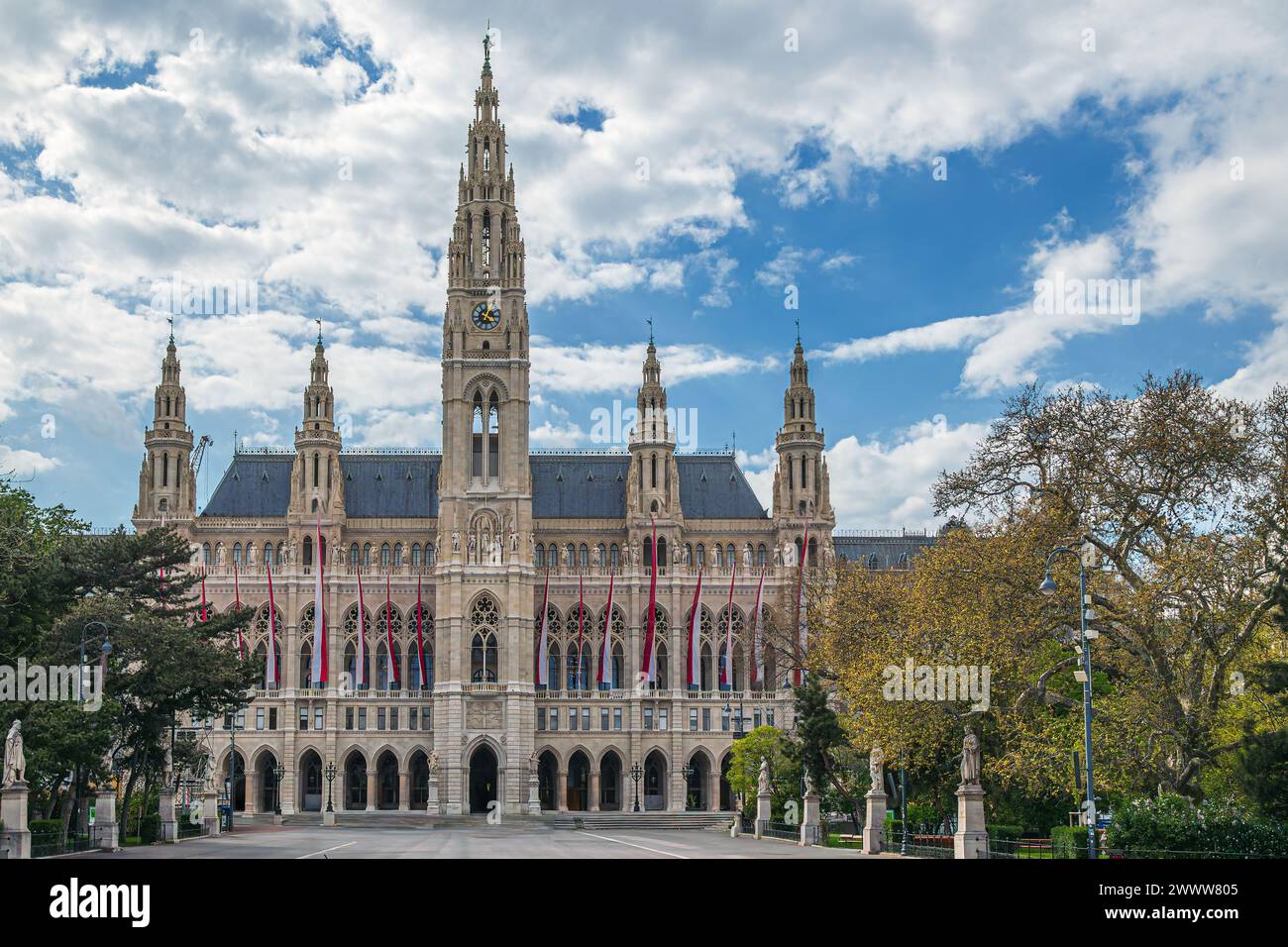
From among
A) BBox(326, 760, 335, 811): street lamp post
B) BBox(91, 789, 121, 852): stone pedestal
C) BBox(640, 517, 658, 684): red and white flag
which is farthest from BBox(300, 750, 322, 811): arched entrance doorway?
BBox(91, 789, 121, 852): stone pedestal

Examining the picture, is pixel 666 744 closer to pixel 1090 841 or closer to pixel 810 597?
pixel 810 597

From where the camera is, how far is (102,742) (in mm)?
55938

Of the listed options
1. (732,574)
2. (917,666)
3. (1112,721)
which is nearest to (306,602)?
(732,574)

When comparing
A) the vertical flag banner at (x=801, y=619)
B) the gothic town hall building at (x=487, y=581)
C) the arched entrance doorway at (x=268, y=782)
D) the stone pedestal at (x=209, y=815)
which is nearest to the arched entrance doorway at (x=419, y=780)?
the gothic town hall building at (x=487, y=581)

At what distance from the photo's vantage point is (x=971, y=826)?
4659cm

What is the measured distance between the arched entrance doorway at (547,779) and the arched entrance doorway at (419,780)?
8.34m

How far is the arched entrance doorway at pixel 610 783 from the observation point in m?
110

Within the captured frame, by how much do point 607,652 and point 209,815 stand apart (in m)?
38.7

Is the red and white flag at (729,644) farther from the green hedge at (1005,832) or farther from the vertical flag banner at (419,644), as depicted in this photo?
the green hedge at (1005,832)

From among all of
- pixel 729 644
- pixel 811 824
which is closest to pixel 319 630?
pixel 729 644

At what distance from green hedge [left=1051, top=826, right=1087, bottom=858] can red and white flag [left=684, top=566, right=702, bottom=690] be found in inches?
2258

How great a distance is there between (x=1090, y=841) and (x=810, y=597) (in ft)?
192

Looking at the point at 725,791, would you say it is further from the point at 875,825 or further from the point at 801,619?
the point at 875,825

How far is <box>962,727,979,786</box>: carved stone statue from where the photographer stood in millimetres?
47891
